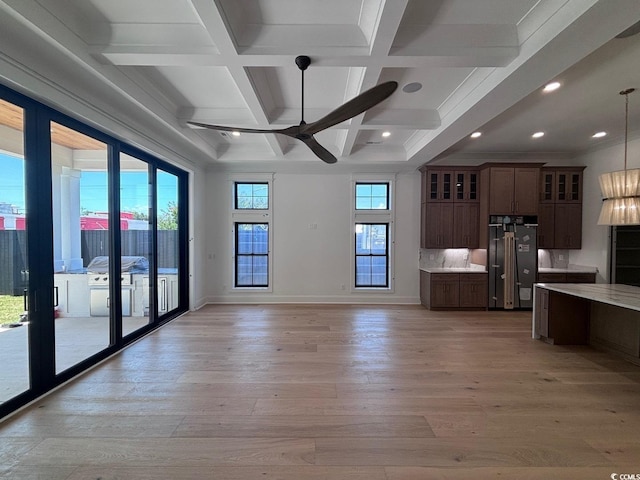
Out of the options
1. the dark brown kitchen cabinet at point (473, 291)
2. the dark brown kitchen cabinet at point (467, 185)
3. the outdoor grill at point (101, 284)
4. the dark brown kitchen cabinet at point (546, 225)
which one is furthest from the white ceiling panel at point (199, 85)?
the dark brown kitchen cabinet at point (546, 225)

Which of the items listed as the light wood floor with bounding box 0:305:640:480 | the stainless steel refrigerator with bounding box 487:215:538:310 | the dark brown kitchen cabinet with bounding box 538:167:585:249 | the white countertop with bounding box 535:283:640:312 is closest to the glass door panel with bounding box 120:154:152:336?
the light wood floor with bounding box 0:305:640:480

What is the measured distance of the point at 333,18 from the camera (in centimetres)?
224

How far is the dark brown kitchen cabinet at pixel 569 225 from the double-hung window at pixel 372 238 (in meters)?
3.33

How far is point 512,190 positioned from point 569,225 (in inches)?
58.8

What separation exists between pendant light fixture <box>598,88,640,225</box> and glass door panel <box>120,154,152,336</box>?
19.1ft

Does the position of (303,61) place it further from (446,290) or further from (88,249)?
(446,290)

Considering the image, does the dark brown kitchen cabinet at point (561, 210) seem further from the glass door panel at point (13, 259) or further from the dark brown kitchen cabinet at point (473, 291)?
the glass door panel at point (13, 259)

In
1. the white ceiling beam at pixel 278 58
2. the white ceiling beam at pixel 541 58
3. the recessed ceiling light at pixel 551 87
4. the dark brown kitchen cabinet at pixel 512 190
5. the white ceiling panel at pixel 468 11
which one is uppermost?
the white ceiling panel at pixel 468 11

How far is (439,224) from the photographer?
223 inches

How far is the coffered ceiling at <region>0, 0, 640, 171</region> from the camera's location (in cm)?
206

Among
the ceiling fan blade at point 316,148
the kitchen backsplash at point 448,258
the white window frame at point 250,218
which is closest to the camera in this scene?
the ceiling fan blade at point 316,148

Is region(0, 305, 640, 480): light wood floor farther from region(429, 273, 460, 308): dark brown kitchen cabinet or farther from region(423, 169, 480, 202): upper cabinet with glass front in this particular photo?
region(423, 169, 480, 202): upper cabinet with glass front

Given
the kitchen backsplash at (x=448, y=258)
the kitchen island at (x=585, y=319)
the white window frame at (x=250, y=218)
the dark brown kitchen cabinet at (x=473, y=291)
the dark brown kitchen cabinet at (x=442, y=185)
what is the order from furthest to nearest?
the white window frame at (x=250, y=218) → the kitchen backsplash at (x=448, y=258) → the dark brown kitchen cabinet at (x=442, y=185) → the dark brown kitchen cabinet at (x=473, y=291) → the kitchen island at (x=585, y=319)

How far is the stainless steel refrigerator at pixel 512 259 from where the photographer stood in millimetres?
5312
